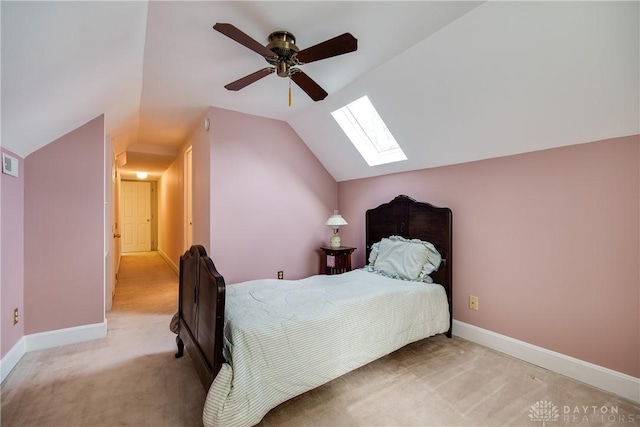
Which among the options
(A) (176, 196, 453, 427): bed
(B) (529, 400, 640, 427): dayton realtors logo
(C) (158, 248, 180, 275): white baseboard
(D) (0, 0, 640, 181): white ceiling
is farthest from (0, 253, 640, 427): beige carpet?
(C) (158, 248, 180, 275): white baseboard

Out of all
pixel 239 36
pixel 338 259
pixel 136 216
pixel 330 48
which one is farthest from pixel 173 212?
pixel 330 48

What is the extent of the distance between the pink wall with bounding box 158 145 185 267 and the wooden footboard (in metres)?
3.06

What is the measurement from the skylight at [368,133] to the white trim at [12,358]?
3.53m

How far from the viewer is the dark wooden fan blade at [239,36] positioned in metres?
1.52

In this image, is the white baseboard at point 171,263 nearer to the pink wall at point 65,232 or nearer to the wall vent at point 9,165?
the pink wall at point 65,232

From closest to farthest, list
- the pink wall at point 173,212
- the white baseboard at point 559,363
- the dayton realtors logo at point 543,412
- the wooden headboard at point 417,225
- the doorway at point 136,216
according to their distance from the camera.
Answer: the dayton realtors logo at point 543,412, the white baseboard at point 559,363, the wooden headboard at point 417,225, the pink wall at point 173,212, the doorway at point 136,216

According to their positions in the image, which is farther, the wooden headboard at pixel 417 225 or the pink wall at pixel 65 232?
the wooden headboard at pixel 417 225

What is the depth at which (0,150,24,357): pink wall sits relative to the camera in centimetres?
208

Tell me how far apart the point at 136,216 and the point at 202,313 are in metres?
8.15

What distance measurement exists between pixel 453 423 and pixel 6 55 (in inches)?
116

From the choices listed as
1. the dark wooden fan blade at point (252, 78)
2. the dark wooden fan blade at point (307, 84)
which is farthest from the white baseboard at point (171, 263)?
the dark wooden fan blade at point (307, 84)

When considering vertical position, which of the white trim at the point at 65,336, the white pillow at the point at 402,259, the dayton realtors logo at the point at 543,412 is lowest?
the dayton realtors logo at the point at 543,412

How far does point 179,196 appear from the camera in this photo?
5395 millimetres

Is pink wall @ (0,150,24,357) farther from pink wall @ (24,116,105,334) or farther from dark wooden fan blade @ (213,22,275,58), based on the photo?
dark wooden fan blade @ (213,22,275,58)
